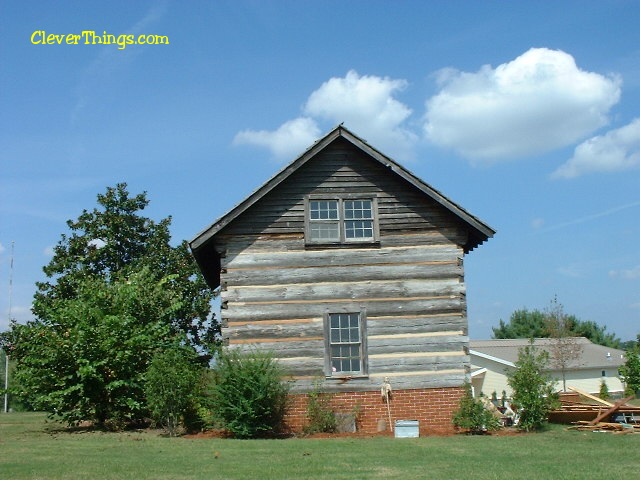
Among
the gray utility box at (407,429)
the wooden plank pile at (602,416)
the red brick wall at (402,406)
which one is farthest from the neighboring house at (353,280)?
the wooden plank pile at (602,416)

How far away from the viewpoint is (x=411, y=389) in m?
18.6

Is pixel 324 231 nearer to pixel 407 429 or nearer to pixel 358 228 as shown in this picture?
pixel 358 228

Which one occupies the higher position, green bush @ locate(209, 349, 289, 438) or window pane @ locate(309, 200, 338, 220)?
window pane @ locate(309, 200, 338, 220)

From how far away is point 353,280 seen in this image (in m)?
19.0

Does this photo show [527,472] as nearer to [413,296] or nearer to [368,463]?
[368,463]

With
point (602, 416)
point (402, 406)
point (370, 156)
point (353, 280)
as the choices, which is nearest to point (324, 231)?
point (353, 280)

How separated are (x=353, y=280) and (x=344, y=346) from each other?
170 cm

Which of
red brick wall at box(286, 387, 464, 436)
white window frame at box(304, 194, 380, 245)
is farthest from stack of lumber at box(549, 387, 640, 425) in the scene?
white window frame at box(304, 194, 380, 245)

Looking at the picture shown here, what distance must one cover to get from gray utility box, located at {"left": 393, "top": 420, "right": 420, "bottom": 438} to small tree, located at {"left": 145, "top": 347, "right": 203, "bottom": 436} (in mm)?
4964

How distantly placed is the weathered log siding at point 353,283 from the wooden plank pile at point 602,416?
3.39 metres

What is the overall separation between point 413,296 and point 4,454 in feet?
33.2

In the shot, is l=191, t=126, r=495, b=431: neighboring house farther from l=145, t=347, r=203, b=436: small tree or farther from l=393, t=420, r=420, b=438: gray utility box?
l=145, t=347, r=203, b=436: small tree

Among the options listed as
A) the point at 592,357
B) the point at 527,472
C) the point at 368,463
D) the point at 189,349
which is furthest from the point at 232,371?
the point at 592,357

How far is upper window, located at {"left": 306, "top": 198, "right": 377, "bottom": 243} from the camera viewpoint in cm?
1927
